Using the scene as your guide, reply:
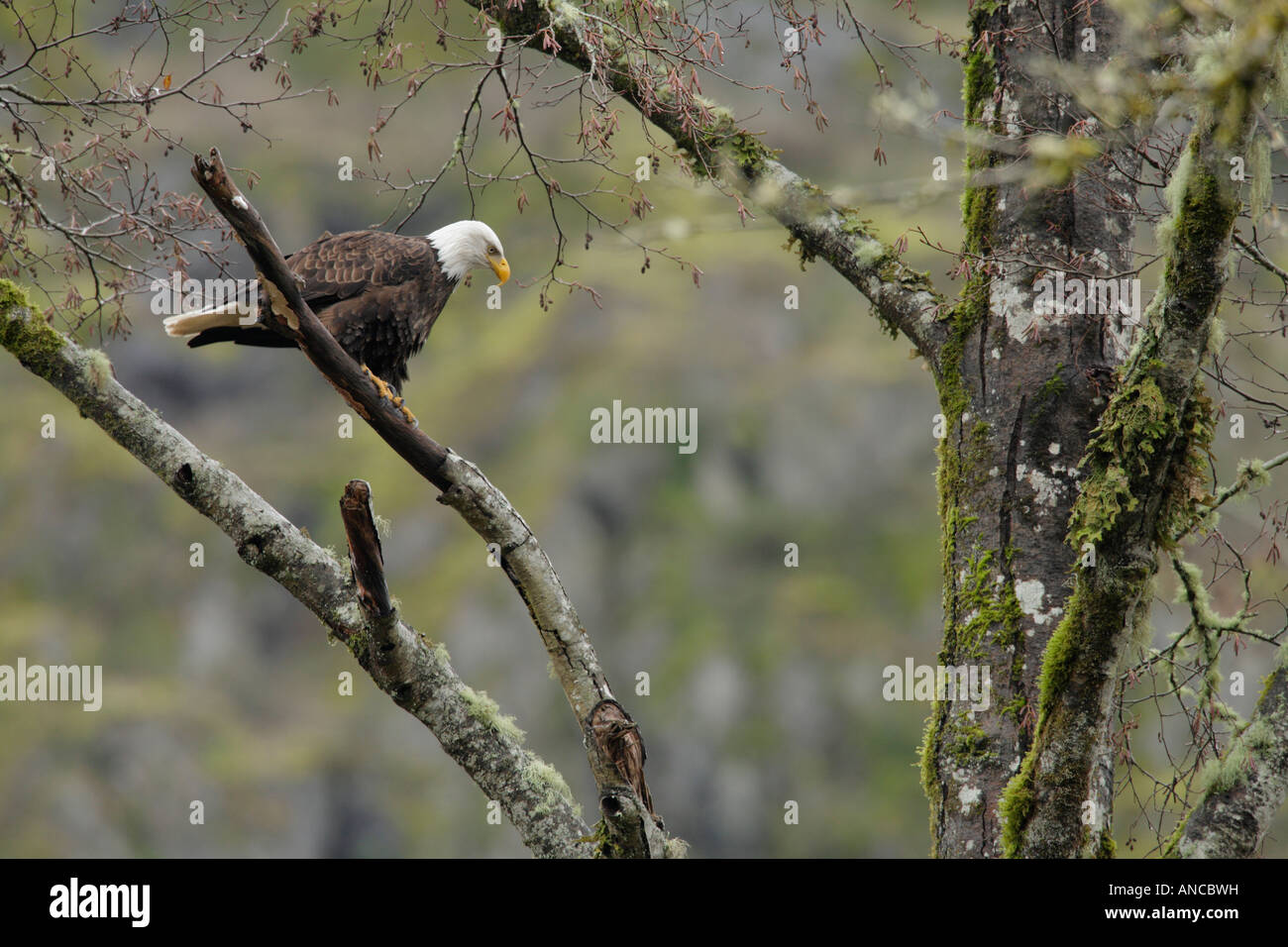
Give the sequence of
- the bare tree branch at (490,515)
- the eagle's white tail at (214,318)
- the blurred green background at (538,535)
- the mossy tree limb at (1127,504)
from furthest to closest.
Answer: the blurred green background at (538,535), the eagle's white tail at (214,318), the bare tree branch at (490,515), the mossy tree limb at (1127,504)

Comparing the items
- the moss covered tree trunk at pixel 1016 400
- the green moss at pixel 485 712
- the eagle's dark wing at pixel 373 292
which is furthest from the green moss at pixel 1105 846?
the eagle's dark wing at pixel 373 292

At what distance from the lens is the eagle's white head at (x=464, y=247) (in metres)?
A: 6.34

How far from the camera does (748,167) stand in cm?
471

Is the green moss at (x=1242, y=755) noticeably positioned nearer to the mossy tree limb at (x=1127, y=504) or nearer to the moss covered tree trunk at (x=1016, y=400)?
the moss covered tree trunk at (x=1016, y=400)

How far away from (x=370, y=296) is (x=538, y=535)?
21.1 m

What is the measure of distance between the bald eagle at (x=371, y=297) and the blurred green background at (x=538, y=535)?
53.0 ft

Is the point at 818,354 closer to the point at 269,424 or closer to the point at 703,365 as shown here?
the point at 703,365

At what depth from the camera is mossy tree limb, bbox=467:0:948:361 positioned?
4426 millimetres

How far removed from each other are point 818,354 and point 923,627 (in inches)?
324

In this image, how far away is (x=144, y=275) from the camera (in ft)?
18.6

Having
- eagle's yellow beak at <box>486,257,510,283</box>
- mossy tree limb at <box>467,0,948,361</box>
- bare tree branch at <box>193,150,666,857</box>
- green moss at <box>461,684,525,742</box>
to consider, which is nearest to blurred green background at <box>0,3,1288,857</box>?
eagle's yellow beak at <box>486,257,510,283</box>

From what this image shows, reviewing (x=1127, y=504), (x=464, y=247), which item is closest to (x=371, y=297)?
(x=464, y=247)

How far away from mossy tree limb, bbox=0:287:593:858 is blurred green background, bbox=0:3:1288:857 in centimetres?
1835
